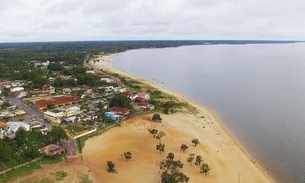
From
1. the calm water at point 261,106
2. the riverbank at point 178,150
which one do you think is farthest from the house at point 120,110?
the calm water at point 261,106

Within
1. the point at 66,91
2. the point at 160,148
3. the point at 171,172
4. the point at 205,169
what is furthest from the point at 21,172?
the point at 66,91

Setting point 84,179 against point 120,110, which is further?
point 120,110

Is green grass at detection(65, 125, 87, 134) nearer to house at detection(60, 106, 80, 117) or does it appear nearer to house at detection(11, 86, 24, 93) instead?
house at detection(60, 106, 80, 117)

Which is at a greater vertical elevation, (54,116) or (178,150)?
(54,116)

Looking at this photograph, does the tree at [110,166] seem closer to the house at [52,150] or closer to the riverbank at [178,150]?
the riverbank at [178,150]

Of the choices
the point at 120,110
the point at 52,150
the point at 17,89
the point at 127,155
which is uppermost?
the point at 52,150

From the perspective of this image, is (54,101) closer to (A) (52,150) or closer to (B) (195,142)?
(A) (52,150)

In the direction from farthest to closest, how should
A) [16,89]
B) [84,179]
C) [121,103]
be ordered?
[16,89]
[121,103]
[84,179]

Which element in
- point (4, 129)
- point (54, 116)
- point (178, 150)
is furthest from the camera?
point (54, 116)

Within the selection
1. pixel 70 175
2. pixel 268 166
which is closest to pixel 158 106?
pixel 268 166

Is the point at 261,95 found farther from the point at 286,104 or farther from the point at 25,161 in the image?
the point at 25,161
